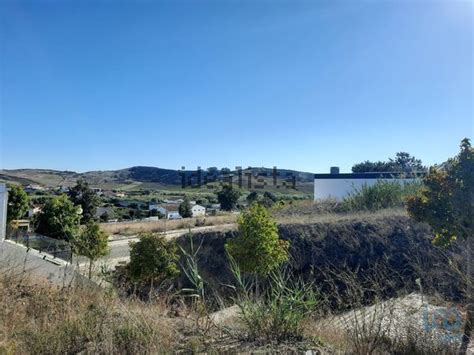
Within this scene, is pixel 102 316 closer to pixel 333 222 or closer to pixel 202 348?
pixel 202 348

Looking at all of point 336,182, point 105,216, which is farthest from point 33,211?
point 336,182

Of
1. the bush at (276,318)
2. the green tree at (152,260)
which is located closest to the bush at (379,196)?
the green tree at (152,260)

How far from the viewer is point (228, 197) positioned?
45.6 meters

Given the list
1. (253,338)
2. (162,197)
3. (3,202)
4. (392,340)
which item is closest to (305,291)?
(253,338)

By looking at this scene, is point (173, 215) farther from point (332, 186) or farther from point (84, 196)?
point (332, 186)

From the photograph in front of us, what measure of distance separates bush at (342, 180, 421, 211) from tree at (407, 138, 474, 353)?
9.64 m

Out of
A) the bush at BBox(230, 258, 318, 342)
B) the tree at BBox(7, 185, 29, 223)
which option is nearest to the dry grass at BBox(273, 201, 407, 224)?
the bush at BBox(230, 258, 318, 342)

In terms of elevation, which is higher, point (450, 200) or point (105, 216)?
point (450, 200)

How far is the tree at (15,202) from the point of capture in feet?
91.1

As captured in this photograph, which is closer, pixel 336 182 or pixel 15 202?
pixel 336 182

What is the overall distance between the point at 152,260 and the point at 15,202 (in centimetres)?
2334

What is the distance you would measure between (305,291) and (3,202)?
89.1 feet

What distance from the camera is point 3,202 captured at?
81.3 ft

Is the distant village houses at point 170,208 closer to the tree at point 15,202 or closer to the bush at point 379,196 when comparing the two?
the tree at point 15,202
